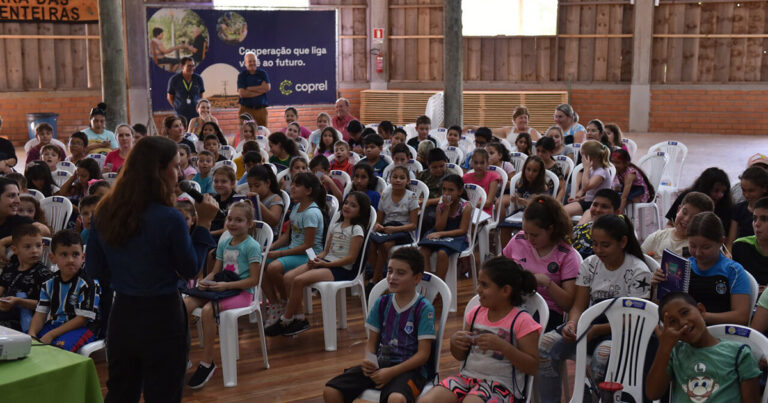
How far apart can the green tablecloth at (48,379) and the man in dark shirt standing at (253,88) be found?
28.1 feet

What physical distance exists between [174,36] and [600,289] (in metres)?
10.8

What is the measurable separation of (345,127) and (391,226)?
4.29m

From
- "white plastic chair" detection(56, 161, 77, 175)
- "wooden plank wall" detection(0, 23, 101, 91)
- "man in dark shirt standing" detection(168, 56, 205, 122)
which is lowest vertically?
"white plastic chair" detection(56, 161, 77, 175)

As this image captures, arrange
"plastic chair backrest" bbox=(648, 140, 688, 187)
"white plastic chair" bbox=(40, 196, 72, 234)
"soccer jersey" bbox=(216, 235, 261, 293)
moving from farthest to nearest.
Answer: "plastic chair backrest" bbox=(648, 140, 688, 187) → "white plastic chair" bbox=(40, 196, 72, 234) → "soccer jersey" bbox=(216, 235, 261, 293)

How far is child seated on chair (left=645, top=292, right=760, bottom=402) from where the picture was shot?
3049 mm

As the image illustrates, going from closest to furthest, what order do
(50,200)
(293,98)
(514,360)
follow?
1. (514,360)
2. (50,200)
3. (293,98)

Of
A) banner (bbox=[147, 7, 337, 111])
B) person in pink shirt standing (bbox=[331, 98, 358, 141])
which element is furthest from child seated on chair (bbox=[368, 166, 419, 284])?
banner (bbox=[147, 7, 337, 111])

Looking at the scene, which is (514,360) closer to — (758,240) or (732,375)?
(732,375)

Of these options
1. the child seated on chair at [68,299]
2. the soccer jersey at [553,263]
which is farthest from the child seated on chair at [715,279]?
the child seated on chair at [68,299]

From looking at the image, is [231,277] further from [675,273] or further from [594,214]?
[675,273]

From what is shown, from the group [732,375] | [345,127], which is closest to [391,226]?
[732,375]

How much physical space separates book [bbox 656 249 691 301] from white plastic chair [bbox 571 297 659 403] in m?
0.20

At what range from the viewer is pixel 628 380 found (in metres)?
3.51

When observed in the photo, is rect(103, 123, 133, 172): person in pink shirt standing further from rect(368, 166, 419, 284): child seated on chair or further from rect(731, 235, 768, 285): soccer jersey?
rect(731, 235, 768, 285): soccer jersey
